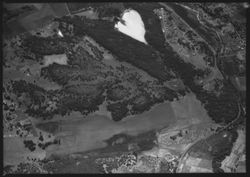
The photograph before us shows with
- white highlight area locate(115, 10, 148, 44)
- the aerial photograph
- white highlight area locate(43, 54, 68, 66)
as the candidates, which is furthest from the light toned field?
white highlight area locate(115, 10, 148, 44)

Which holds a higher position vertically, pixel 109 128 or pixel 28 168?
pixel 109 128

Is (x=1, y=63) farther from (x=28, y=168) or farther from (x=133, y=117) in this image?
(x=133, y=117)

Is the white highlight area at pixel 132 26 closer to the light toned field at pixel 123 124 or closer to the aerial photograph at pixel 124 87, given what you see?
the aerial photograph at pixel 124 87

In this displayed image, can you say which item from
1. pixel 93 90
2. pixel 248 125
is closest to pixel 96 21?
pixel 93 90

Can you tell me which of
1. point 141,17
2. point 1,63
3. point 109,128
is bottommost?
point 109,128

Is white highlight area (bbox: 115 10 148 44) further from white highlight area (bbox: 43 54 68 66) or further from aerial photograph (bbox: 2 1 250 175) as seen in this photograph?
white highlight area (bbox: 43 54 68 66)

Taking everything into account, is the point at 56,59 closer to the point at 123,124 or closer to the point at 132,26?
the point at 132,26
